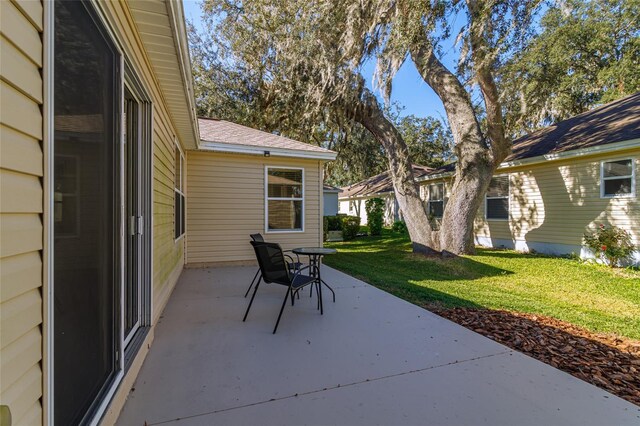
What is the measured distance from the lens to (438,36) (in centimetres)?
716

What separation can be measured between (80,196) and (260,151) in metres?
5.03

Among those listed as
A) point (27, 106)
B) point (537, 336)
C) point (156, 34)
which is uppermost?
point (156, 34)

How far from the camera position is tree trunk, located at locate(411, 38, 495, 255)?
8.03 metres

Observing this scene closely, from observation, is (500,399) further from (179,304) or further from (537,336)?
(179,304)

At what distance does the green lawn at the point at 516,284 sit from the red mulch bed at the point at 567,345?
0.97 feet

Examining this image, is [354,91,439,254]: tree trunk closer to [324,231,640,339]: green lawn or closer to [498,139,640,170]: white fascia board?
[324,231,640,339]: green lawn

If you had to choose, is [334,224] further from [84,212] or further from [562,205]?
[84,212]

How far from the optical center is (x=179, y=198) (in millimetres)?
5371

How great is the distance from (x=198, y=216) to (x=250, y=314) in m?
3.35

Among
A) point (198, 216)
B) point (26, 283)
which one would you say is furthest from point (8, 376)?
point (198, 216)

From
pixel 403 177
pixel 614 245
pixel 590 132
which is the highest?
pixel 590 132

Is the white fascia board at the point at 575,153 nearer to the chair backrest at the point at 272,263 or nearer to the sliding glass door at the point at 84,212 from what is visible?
the chair backrest at the point at 272,263

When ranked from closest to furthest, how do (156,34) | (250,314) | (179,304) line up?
(156,34) → (250,314) → (179,304)

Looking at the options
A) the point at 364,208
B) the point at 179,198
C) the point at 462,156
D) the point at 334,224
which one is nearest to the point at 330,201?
the point at 334,224
